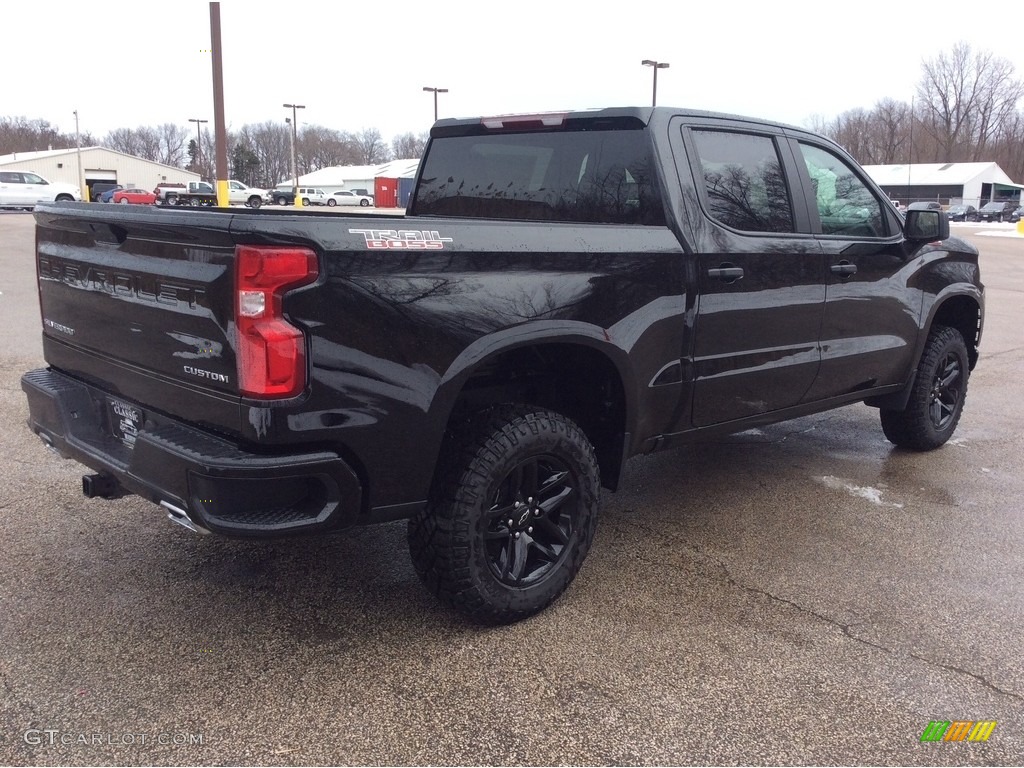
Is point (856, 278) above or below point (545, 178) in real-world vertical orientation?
below

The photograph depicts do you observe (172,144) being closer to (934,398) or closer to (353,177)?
(353,177)

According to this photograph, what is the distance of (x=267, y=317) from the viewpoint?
8.05ft

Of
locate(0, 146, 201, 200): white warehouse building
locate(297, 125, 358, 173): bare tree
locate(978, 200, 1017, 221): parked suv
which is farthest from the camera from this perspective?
locate(297, 125, 358, 173): bare tree

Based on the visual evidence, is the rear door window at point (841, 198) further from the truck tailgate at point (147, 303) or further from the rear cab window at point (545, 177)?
the truck tailgate at point (147, 303)

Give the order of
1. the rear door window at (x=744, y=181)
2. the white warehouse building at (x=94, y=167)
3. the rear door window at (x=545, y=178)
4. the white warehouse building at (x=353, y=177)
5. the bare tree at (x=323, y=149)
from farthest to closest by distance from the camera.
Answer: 1. the bare tree at (x=323, y=149)
2. the white warehouse building at (x=353, y=177)
3. the white warehouse building at (x=94, y=167)
4. the rear door window at (x=744, y=181)
5. the rear door window at (x=545, y=178)

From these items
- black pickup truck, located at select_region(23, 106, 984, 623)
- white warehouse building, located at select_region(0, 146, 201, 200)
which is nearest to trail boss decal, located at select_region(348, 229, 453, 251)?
black pickup truck, located at select_region(23, 106, 984, 623)

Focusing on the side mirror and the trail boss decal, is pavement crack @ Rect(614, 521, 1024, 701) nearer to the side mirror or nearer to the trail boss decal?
the trail boss decal

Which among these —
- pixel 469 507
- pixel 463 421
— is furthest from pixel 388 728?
pixel 463 421

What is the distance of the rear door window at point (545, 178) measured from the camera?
11.9 ft

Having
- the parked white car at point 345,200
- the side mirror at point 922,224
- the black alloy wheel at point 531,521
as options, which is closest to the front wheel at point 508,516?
the black alloy wheel at point 531,521

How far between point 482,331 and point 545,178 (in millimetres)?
1344

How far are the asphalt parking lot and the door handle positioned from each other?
4.03ft

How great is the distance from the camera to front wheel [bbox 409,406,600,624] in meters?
2.93

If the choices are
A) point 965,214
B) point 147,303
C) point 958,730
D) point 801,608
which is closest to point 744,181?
point 801,608
